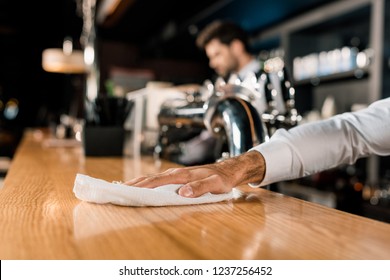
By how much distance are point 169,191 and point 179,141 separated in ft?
3.64

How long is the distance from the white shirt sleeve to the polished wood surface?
0.34 ft

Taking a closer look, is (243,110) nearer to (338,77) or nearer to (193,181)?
(193,181)

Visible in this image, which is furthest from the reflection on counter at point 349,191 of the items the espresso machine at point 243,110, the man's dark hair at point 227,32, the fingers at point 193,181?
the fingers at point 193,181

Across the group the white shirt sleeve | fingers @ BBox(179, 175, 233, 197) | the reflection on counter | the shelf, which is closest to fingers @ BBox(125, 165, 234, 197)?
fingers @ BBox(179, 175, 233, 197)

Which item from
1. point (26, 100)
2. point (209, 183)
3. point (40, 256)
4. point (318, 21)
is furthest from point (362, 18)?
point (26, 100)

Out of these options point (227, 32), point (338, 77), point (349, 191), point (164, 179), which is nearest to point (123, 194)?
point (164, 179)

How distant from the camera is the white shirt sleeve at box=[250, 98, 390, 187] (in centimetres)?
104

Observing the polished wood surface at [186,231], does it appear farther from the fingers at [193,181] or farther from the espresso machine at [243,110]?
the espresso machine at [243,110]

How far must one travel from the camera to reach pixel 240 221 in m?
0.72

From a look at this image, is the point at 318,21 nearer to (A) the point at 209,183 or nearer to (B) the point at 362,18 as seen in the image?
(B) the point at 362,18

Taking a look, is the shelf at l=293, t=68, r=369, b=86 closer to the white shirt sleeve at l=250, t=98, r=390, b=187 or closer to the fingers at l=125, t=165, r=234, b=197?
the white shirt sleeve at l=250, t=98, r=390, b=187

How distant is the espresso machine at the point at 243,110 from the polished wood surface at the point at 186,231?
0.23 m

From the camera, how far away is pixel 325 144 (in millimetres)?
1103

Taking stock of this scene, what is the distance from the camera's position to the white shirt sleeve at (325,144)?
1036mm
